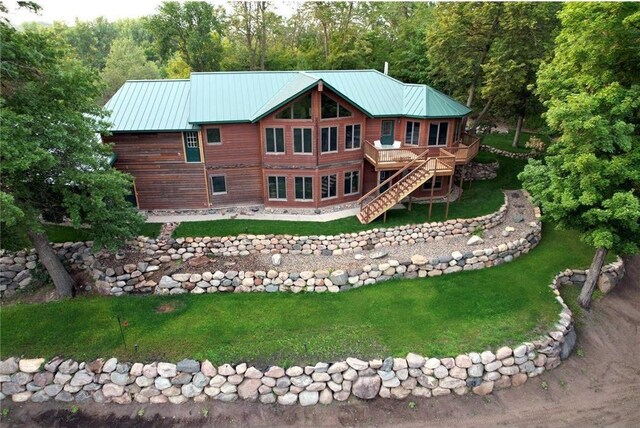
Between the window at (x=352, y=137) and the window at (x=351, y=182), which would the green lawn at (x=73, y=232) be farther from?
the window at (x=352, y=137)

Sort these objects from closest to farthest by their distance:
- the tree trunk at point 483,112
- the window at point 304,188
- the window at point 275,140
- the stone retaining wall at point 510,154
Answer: the window at point 275,140
the window at point 304,188
the tree trunk at point 483,112
the stone retaining wall at point 510,154

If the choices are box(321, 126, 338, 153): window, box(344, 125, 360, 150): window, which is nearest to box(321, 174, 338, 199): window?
box(321, 126, 338, 153): window

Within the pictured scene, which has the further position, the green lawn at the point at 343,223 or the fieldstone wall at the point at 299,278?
the green lawn at the point at 343,223

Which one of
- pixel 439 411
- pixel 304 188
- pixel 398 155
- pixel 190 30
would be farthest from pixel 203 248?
pixel 190 30

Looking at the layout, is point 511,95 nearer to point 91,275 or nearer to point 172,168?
point 172,168

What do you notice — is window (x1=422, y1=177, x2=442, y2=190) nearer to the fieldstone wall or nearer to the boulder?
the fieldstone wall

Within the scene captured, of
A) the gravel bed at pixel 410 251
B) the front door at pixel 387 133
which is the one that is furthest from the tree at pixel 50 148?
the front door at pixel 387 133

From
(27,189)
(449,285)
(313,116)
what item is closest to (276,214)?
(313,116)

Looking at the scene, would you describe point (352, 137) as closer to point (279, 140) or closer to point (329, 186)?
point (329, 186)
